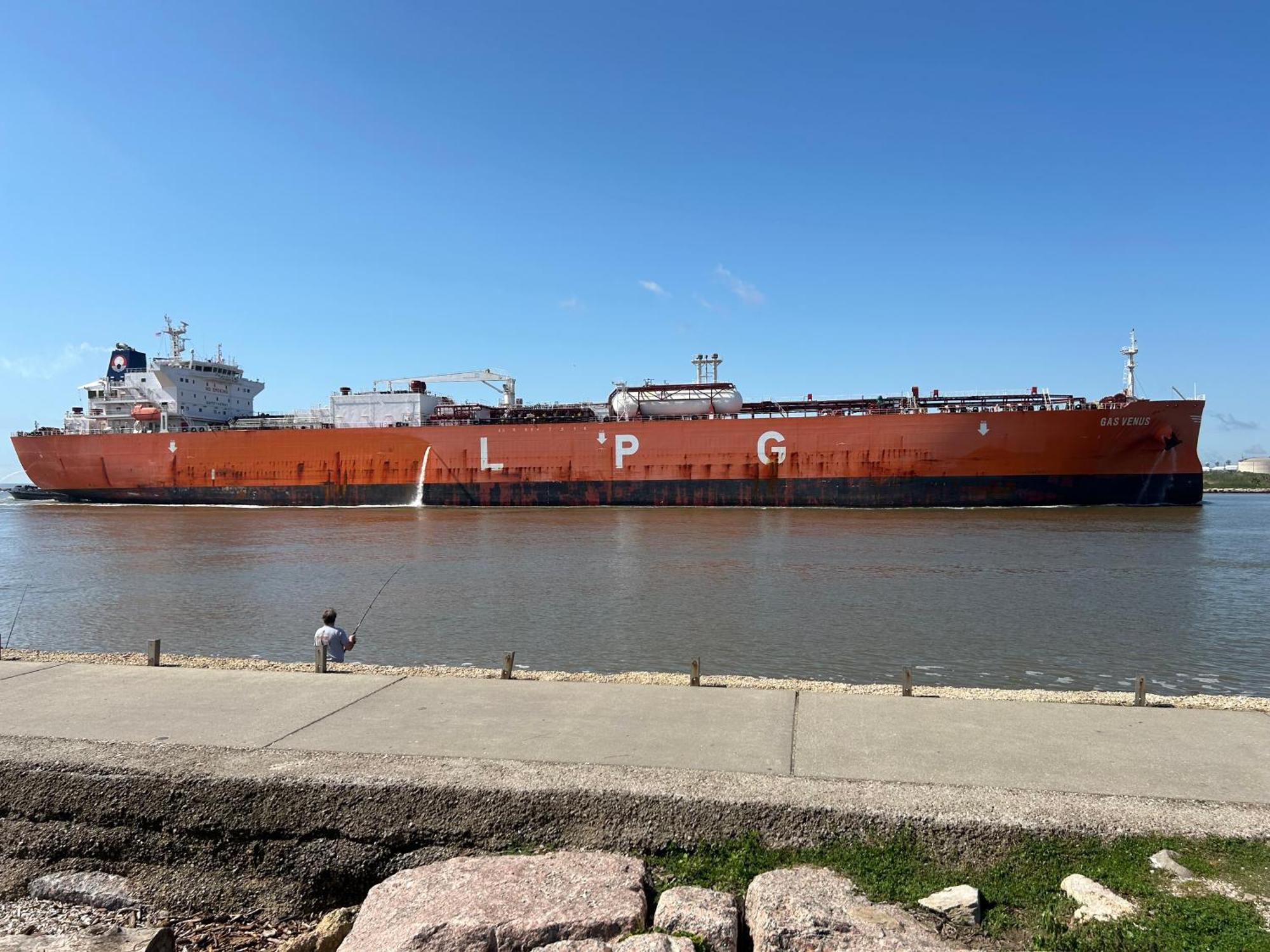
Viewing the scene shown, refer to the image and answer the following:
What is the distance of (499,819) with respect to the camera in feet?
9.87

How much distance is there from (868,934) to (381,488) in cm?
3294

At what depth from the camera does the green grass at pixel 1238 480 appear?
88.5 meters

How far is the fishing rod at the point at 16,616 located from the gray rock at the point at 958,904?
10.6m

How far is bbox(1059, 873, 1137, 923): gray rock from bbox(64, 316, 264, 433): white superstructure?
138 ft

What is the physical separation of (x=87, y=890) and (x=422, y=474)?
30.2m

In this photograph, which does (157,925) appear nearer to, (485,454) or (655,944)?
(655,944)

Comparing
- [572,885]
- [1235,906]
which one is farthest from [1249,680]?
[572,885]

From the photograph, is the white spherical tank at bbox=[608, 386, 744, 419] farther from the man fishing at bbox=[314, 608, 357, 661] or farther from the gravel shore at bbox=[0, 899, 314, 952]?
the gravel shore at bbox=[0, 899, 314, 952]

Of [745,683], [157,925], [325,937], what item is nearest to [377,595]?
[745,683]

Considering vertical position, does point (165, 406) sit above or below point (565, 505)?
above

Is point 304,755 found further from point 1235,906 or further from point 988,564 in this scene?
point 988,564

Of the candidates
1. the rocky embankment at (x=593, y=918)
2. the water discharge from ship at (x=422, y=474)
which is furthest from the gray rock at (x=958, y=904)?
the water discharge from ship at (x=422, y=474)

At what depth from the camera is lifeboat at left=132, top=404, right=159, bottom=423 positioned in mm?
36500

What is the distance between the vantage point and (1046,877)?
2631mm
